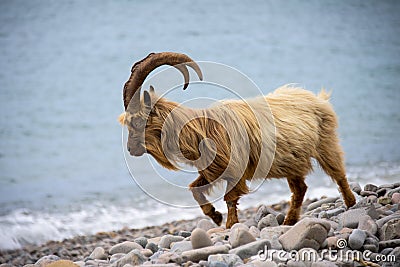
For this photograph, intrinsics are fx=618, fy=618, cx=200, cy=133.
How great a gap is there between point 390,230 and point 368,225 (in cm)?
20

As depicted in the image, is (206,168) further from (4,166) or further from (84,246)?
(4,166)

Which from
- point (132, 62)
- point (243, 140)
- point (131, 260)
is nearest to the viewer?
point (131, 260)

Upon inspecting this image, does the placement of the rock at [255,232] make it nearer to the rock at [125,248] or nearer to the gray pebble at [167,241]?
the gray pebble at [167,241]

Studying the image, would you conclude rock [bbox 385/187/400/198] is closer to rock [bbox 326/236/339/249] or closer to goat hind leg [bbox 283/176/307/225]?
goat hind leg [bbox 283/176/307/225]

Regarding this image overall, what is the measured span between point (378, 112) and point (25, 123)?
7.96 metres

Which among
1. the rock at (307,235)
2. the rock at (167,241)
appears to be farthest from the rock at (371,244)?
the rock at (167,241)

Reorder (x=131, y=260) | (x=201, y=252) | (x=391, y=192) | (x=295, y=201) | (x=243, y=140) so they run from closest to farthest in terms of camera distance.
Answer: (x=201, y=252), (x=131, y=260), (x=243, y=140), (x=295, y=201), (x=391, y=192)

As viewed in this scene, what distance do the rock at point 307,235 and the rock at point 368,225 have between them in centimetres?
57

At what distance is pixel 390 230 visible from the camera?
4.82 meters

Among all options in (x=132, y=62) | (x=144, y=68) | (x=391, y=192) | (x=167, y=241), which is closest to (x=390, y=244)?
(x=391, y=192)

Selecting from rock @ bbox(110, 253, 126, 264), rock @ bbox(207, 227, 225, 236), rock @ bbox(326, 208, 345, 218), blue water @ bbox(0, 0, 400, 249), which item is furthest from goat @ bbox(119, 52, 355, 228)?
blue water @ bbox(0, 0, 400, 249)

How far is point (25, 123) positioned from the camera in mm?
13562

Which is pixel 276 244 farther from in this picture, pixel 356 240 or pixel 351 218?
pixel 351 218

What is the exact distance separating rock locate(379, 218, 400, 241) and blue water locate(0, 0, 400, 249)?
5195 mm
